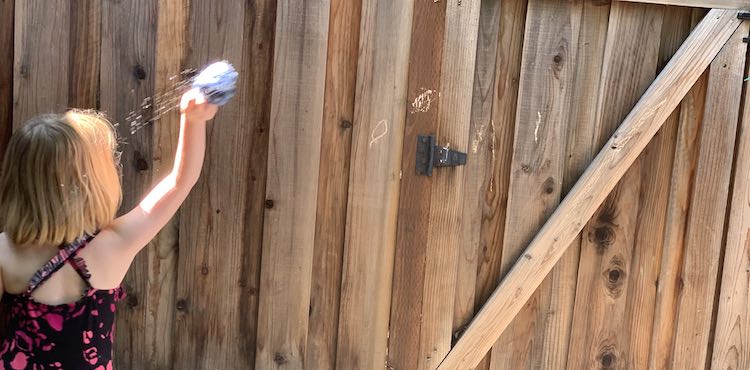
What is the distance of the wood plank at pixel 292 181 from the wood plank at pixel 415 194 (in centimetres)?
31

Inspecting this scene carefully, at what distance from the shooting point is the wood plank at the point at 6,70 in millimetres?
2900

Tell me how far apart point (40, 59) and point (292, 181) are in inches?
38.1

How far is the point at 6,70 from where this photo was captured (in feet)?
9.64

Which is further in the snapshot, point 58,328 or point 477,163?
point 477,163

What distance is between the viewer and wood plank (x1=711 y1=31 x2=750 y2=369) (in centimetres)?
301

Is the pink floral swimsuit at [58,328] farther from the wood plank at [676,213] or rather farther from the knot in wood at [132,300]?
the wood plank at [676,213]

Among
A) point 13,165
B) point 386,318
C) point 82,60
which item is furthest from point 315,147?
point 13,165

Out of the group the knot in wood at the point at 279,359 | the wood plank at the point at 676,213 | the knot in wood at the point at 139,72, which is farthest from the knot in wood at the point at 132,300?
the wood plank at the point at 676,213

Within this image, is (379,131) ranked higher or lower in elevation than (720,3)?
lower

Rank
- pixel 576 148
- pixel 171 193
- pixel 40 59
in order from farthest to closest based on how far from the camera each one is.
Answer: pixel 576 148
pixel 40 59
pixel 171 193

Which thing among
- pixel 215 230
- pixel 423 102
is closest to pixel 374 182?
pixel 423 102

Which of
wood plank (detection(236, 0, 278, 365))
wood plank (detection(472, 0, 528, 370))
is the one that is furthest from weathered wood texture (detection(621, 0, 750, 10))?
wood plank (detection(236, 0, 278, 365))

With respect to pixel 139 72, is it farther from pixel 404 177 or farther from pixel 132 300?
pixel 404 177

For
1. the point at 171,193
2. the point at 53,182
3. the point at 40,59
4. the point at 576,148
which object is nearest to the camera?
the point at 53,182
